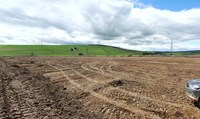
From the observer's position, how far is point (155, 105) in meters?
10.6

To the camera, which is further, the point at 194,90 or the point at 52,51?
the point at 52,51

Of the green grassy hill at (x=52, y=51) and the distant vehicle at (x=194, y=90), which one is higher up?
the distant vehicle at (x=194, y=90)

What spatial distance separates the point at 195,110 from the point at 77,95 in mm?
4926

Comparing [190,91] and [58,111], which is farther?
[190,91]

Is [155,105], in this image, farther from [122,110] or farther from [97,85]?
[97,85]

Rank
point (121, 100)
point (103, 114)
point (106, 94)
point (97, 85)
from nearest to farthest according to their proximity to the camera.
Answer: point (103, 114) → point (121, 100) → point (106, 94) → point (97, 85)

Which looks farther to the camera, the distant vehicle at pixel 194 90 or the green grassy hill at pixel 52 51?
the green grassy hill at pixel 52 51

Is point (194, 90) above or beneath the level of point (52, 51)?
above

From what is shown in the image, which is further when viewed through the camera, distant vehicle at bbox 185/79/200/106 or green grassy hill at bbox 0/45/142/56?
green grassy hill at bbox 0/45/142/56

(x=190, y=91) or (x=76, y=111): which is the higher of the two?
(x=190, y=91)

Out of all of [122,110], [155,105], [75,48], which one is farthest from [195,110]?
[75,48]

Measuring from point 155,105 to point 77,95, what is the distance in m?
3.61

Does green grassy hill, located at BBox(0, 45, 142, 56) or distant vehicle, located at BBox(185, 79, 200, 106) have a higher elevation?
distant vehicle, located at BBox(185, 79, 200, 106)

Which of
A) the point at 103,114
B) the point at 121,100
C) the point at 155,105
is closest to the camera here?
the point at 103,114
